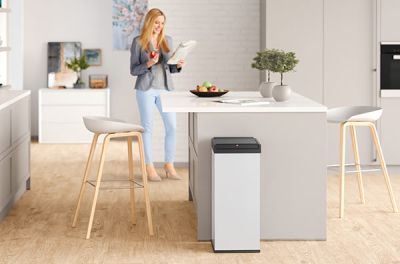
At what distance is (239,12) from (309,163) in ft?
11.6

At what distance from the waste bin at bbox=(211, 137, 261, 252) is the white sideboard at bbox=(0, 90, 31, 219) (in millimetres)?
1728

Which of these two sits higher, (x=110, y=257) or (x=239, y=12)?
(x=239, y=12)

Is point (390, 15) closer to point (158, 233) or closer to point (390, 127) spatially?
point (390, 127)

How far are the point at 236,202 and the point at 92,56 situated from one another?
7.14 m

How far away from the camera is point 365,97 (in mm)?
8461

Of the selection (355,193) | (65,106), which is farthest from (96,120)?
(65,106)

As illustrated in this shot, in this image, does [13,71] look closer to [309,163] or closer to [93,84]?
[93,84]

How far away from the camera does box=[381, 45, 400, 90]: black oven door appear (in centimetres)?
838

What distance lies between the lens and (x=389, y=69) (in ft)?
27.6

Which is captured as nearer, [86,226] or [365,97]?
[86,226]

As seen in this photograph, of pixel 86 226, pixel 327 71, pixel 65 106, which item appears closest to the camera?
pixel 86 226

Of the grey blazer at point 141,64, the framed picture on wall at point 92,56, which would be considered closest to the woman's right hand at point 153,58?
the grey blazer at point 141,64

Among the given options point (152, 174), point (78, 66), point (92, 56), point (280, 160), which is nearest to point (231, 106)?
point (280, 160)

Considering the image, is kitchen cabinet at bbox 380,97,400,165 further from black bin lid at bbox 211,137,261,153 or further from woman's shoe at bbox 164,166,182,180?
black bin lid at bbox 211,137,261,153
